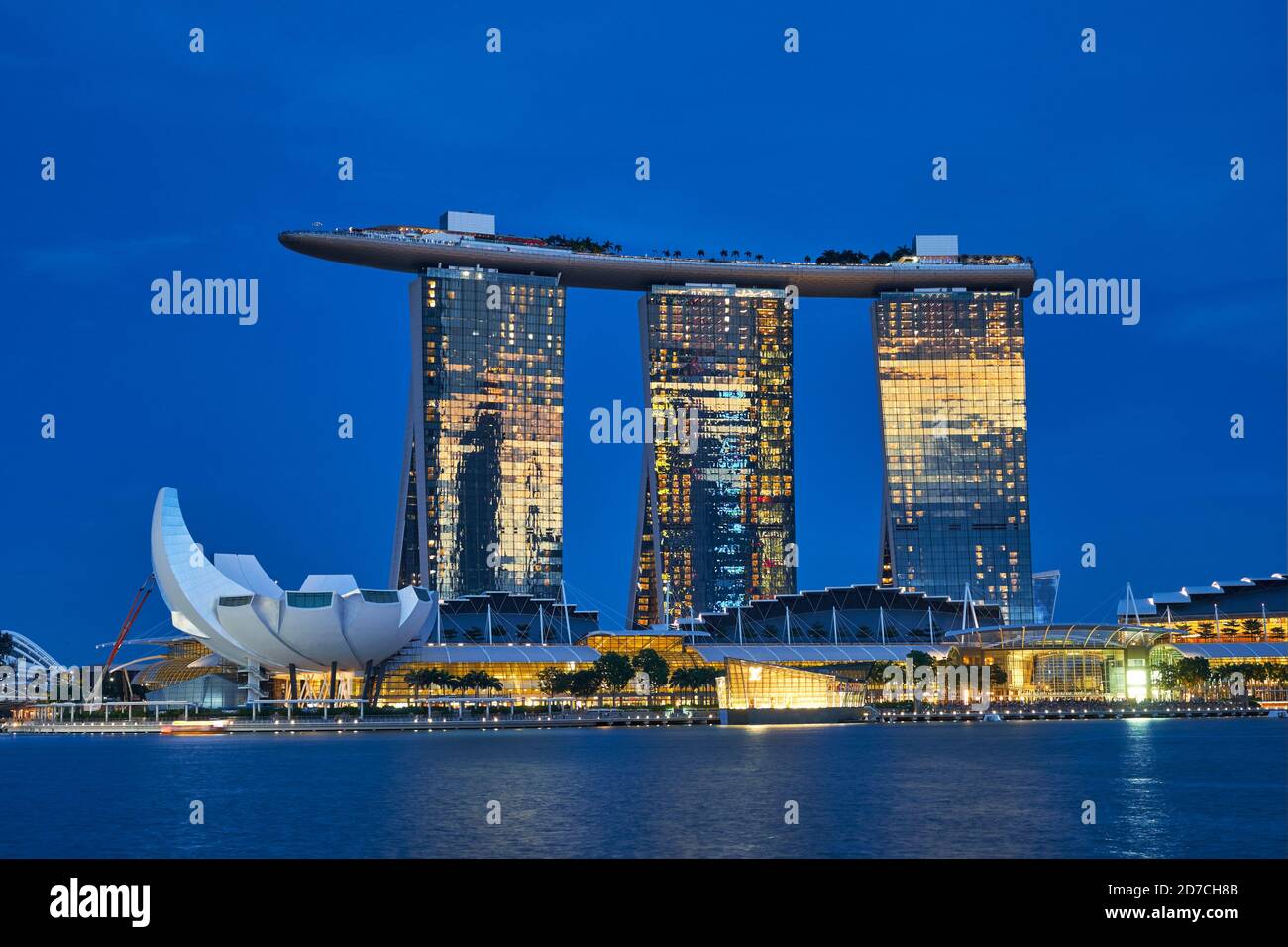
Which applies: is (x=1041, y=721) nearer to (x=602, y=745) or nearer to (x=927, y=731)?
(x=927, y=731)

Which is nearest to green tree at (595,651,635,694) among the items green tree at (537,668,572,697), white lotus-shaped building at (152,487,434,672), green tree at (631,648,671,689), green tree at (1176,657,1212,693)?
green tree at (631,648,671,689)

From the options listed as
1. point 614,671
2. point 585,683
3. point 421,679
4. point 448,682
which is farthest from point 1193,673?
point 421,679

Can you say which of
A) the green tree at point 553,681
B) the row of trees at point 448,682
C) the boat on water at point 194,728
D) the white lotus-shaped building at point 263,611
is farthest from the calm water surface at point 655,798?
the green tree at point 553,681

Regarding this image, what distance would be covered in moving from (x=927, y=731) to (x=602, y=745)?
40.4 metres

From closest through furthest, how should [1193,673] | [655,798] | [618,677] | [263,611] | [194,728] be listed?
1. [655,798]
2. [194,728]
3. [263,611]
4. [618,677]
5. [1193,673]

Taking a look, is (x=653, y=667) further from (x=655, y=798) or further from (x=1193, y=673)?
(x=655, y=798)

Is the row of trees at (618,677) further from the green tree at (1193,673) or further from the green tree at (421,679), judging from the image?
the green tree at (1193,673)

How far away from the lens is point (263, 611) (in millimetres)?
159750

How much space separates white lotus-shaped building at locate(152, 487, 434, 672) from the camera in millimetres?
160125

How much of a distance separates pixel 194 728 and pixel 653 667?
54.1 m

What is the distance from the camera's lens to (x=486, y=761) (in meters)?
106

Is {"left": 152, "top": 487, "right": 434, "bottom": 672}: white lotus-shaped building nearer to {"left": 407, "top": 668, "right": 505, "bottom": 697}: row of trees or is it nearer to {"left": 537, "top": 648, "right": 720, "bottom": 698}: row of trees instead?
{"left": 407, "top": 668, "right": 505, "bottom": 697}: row of trees
